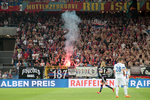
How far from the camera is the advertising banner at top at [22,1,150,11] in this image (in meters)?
30.1

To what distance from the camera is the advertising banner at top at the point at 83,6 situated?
30141 millimetres

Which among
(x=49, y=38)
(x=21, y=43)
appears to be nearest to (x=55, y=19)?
(x=49, y=38)

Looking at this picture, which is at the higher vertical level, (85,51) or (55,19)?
(55,19)

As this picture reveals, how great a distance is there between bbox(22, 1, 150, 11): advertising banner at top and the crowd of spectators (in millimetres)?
1569

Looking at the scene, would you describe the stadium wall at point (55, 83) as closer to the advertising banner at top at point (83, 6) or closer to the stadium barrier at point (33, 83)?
the stadium barrier at point (33, 83)

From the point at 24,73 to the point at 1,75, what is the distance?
81.9 inches

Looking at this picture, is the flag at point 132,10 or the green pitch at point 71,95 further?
the flag at point 132,10

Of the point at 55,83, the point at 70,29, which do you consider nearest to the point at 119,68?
the point at 55,83

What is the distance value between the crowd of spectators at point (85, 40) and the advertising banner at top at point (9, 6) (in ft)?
6.02

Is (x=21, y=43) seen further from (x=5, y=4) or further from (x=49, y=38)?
(x=5, y=4)

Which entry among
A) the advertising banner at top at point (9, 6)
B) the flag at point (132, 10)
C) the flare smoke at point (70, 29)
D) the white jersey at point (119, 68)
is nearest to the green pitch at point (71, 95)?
the white jersey at point (119, 68)

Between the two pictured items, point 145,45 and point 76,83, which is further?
point 145,45

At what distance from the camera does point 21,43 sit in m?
28.3

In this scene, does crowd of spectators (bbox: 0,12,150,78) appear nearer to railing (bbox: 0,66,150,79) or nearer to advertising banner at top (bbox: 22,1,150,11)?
advertising banner at top (bbox: 22,1,150,11)
